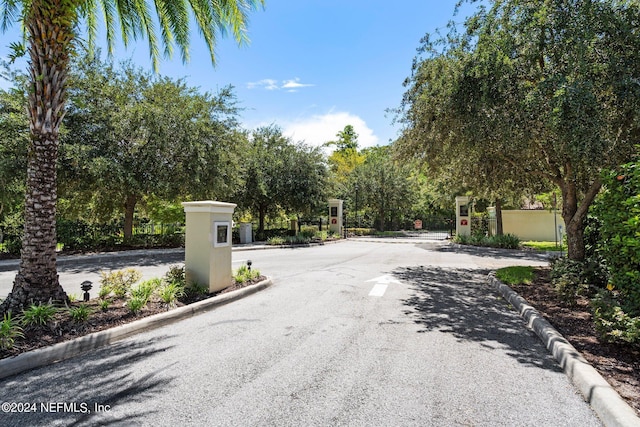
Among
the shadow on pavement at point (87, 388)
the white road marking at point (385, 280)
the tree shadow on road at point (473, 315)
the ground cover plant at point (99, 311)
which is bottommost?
the tree shadow on road at point (473, 315)

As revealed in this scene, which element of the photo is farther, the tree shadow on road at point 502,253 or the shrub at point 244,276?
the tree shadow on road at point 502,253

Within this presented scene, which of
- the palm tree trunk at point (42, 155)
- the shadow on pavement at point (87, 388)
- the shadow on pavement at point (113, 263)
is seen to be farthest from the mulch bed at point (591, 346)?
the shadow on pavement at point (113, 263)

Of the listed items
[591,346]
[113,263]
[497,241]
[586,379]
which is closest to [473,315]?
[591,346]

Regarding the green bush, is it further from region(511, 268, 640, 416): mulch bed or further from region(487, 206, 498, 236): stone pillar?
region(487, 206, 498, 236): stone pillar

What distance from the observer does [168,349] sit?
450 centimetres

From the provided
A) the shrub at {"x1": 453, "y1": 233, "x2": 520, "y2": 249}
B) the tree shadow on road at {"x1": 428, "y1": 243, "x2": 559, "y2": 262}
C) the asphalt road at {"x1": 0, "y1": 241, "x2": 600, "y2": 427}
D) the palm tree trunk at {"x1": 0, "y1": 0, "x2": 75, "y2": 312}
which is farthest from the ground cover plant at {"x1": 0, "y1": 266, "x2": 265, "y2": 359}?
the shrub at {"x1": 453, "y1": 233, "x2": 520, "y2": 249}

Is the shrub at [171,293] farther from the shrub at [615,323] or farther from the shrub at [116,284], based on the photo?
the shrub at [615,323]

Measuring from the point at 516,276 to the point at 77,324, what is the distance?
9020 mm

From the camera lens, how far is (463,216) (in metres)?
24.7

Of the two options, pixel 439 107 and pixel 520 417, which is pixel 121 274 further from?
pixel 439 107

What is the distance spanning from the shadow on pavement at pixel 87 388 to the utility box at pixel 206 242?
270 centimetres

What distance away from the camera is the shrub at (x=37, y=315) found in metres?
4.61

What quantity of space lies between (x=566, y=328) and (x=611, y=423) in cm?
261

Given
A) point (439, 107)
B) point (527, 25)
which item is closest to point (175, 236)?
point (439, 107)
